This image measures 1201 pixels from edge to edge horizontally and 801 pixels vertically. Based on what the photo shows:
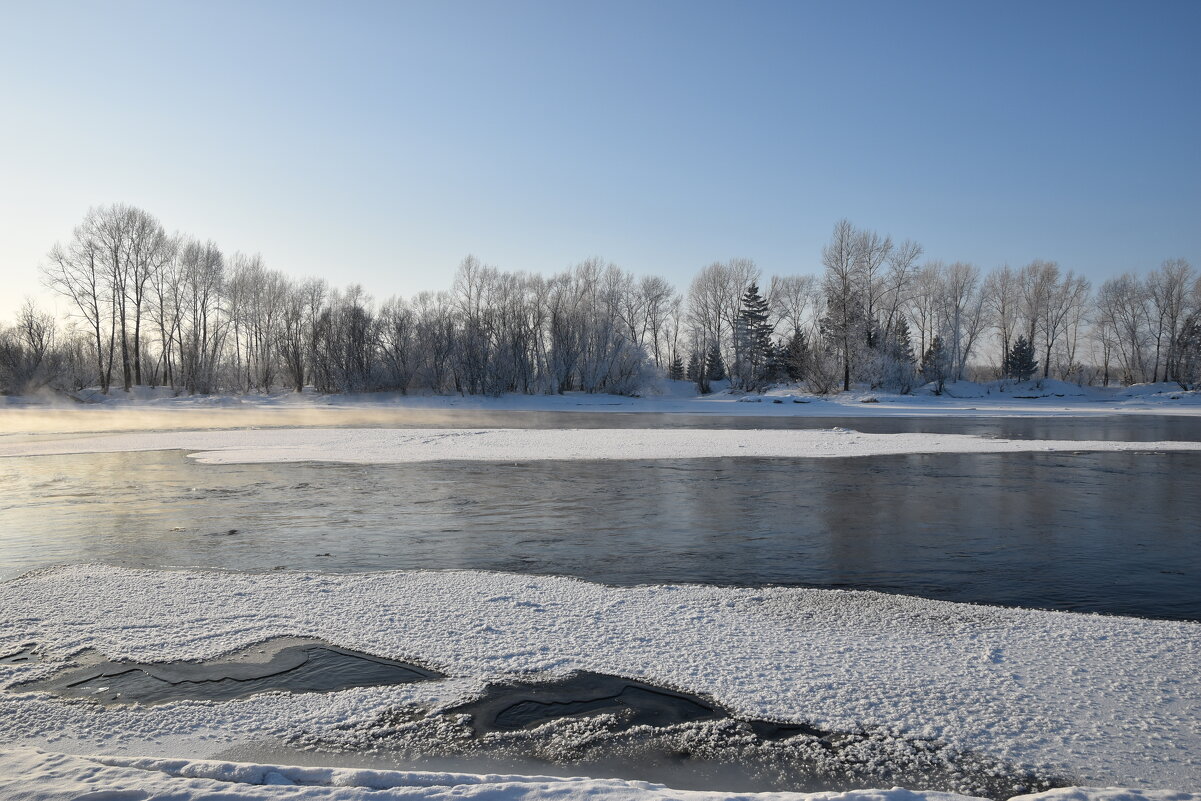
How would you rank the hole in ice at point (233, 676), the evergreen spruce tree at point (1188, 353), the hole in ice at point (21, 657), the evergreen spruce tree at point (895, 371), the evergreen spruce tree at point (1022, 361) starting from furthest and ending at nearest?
1. the evergreen spruce tree at point (1022, 361)
2. the evergreen spruce tree at point (1188, 353)
3. the evergreen spruce tree at point (895, 371)
4. the hole in ice at point (21, 657)
5. the hole in ice at point (233, 676)

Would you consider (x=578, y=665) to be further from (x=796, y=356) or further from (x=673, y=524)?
(x=796, y=356)

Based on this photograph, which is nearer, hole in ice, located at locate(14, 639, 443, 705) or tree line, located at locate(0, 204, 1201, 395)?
hole in ice, located at locate(14, 639, 443, 705)

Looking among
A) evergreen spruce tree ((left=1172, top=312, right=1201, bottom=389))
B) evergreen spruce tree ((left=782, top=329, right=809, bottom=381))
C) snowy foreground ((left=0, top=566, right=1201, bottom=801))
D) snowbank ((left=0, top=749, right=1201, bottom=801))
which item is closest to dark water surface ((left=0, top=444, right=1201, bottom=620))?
snowy foreground ((left=0, top=566, right=1201, bottom=801))

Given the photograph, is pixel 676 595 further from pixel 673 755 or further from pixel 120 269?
pixel 120 269

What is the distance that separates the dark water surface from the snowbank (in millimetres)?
3065

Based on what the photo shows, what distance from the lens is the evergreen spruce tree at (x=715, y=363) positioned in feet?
202

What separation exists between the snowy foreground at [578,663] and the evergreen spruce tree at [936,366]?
44.9m

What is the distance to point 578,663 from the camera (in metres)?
4.09

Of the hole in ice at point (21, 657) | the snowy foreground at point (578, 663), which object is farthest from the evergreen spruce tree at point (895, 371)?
the hole in ice at point (21, 657)

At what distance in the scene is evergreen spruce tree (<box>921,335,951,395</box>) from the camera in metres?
45.8

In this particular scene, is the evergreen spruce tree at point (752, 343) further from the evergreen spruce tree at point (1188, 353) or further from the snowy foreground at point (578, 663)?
the snowy foreground at point (578, 663)

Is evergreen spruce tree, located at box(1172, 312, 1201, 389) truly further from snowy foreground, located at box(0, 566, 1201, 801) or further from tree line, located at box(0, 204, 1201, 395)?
snowy foreground, located at box(0, 566, 1201, 801)

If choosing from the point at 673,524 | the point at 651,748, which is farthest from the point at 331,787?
the point at 673,524

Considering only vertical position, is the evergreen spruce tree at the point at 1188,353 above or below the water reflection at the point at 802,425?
above
